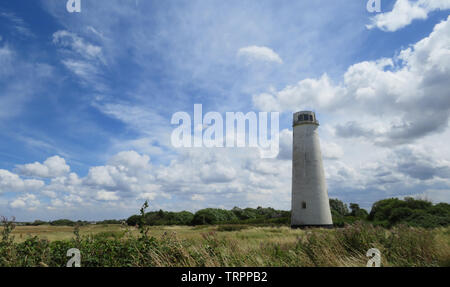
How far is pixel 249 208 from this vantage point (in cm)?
6506

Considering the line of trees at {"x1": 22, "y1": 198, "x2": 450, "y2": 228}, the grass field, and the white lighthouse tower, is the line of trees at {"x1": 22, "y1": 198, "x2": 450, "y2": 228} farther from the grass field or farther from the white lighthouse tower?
the grass field

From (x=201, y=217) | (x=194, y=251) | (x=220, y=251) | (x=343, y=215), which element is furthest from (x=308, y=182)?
(x=343, y=215)

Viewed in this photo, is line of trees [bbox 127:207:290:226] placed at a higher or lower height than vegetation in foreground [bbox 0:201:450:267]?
lower

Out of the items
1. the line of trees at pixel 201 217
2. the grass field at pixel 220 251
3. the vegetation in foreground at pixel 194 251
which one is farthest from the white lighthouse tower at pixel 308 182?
the line of trees at pixel 201 217

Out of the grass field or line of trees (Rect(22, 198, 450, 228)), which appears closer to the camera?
the grass field

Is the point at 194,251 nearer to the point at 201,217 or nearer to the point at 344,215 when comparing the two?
the point at 201,217

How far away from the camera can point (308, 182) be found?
29.9m

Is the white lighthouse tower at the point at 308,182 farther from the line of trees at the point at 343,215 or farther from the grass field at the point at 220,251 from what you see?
the grass field at the point at 220,251

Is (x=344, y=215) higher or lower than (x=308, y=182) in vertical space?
lower

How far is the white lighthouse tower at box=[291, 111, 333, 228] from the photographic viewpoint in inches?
1163

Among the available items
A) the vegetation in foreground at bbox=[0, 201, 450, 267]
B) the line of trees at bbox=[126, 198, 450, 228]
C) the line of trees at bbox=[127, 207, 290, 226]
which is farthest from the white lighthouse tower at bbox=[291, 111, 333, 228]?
the line of trees at bbox=[127, 207, 290, 226]
